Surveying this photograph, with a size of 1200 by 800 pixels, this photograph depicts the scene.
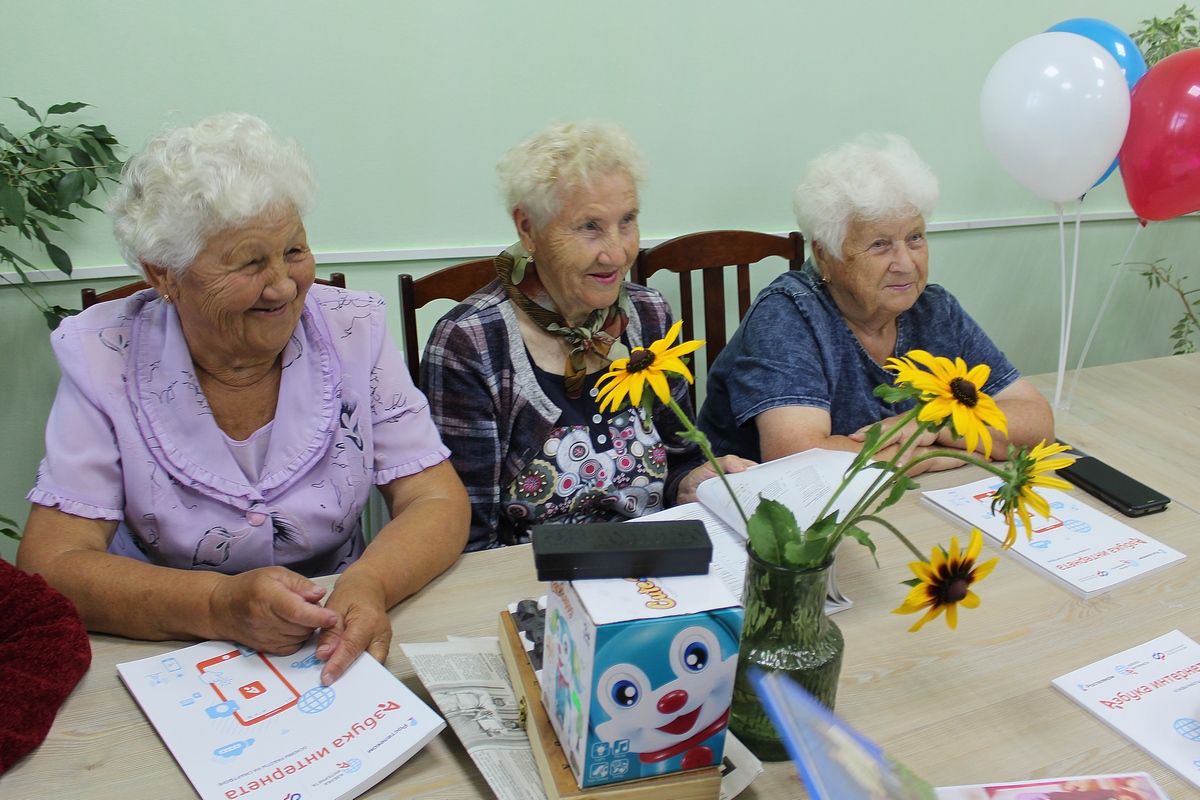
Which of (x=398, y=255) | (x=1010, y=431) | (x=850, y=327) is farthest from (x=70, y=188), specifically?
(x=1010, y=431)

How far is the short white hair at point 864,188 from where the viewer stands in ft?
5.62

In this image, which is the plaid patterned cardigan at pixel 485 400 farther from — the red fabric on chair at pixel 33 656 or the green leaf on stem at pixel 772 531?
the green leaf on stem at pixel 772 531

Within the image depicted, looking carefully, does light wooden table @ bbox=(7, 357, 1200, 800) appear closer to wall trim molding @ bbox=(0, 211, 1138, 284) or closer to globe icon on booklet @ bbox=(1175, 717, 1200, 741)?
globe icon on booklet @ bbox=(1175, 717, 1200, 741)

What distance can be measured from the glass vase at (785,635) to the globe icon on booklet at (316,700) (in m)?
0.44

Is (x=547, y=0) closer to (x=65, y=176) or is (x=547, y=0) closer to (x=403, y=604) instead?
(x=65, y=176)

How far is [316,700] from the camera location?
3.10 feet

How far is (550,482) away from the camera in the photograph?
5.15ft

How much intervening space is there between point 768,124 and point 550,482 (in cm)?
153

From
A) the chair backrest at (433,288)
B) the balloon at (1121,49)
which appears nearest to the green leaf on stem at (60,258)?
the chair backrest at (433,288)

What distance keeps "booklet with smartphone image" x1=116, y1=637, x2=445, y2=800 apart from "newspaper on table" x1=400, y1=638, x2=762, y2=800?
0.03 meters

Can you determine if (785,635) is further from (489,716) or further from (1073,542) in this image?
(1073,542)

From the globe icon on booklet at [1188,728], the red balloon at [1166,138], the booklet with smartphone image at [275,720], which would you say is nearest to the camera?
the booklet with smartphone image at [275,720]

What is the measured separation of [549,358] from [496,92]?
1.00 metres

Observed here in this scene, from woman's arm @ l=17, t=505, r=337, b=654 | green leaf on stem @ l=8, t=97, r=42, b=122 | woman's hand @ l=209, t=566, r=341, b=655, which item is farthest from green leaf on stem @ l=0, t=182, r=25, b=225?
woman's hand @ l=209, t=566, r=341, b=655
